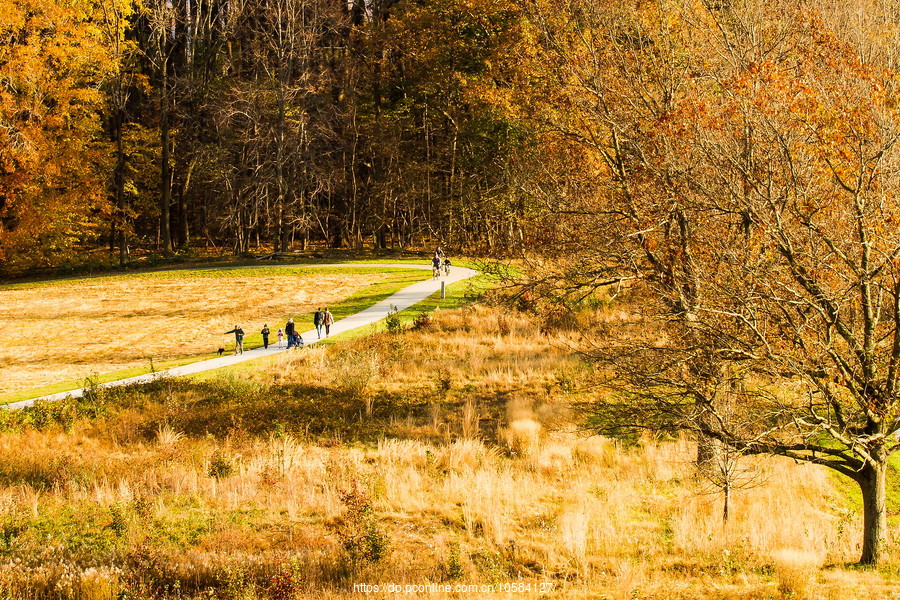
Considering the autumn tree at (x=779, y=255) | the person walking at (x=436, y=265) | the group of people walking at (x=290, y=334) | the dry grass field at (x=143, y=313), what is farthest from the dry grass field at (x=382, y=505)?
the person walking at (x=436, y=265)

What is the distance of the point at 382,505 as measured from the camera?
11.2 meters

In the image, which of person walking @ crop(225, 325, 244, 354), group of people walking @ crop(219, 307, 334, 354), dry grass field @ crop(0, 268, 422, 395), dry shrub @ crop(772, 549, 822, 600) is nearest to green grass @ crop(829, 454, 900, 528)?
dry shrub @ crop(772, 549, 822, 600)

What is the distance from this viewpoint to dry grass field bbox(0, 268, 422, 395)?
2308 centimetres

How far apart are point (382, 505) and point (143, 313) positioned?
22667 mm

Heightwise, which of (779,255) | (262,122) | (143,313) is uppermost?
(262,122)

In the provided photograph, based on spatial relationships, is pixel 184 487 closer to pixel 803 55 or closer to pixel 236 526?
pixel 236 526

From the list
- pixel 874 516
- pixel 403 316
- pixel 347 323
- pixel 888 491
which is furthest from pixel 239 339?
pixel 874 516

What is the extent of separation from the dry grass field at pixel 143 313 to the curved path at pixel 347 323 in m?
1.59

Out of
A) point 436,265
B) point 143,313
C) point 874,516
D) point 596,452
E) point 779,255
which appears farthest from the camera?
point 436,265

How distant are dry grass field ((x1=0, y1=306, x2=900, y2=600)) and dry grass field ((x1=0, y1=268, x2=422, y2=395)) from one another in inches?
262

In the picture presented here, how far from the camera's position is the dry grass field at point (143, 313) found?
2308cm

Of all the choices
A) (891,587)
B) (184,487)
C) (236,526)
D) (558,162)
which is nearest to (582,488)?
(891,587)

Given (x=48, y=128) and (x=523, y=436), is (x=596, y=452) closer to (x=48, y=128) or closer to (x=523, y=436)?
(x=523, y=436)

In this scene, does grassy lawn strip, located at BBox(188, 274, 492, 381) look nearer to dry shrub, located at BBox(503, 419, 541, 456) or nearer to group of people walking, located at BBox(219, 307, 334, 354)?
group of people walking, located at BBox(219, 307, 334, 354)
